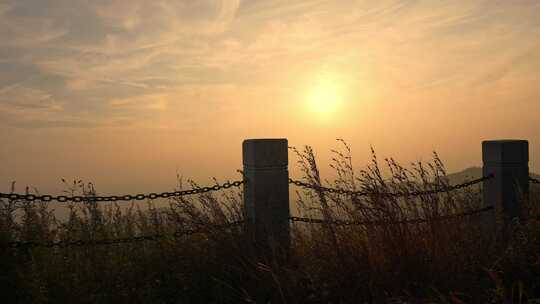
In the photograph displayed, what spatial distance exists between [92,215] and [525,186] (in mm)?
5982

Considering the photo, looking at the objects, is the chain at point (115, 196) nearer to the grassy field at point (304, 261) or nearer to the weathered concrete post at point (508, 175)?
Result: the grassy field at point (304, 261)

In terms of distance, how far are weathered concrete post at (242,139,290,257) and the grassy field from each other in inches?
7.3

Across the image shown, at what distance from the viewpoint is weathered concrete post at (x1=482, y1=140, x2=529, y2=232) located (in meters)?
7.49

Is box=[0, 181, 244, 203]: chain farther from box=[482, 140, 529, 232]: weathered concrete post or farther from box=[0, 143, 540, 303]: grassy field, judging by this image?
box=[482, 140, 529, 232]: weathered concrete post

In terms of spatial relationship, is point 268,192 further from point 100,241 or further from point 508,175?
point 508,175

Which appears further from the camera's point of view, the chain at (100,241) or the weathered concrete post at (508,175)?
the weathered concrete post at (508,175)

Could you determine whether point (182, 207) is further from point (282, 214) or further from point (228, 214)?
point (282, 214)

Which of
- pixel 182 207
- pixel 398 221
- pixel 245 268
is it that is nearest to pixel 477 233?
pixel 398 221

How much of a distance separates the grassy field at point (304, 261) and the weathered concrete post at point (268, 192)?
7.3 inches

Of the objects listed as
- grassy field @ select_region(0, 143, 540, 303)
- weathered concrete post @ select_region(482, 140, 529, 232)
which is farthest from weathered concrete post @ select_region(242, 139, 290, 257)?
weathered concrete post @ select_region(482, 140, 529, 232)

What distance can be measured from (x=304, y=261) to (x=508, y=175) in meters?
3.79

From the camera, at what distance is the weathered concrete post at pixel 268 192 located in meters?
6.07

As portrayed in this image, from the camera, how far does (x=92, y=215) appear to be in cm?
711

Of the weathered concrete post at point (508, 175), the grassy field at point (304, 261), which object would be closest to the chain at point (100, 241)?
the grassy field at point (304, 261)
